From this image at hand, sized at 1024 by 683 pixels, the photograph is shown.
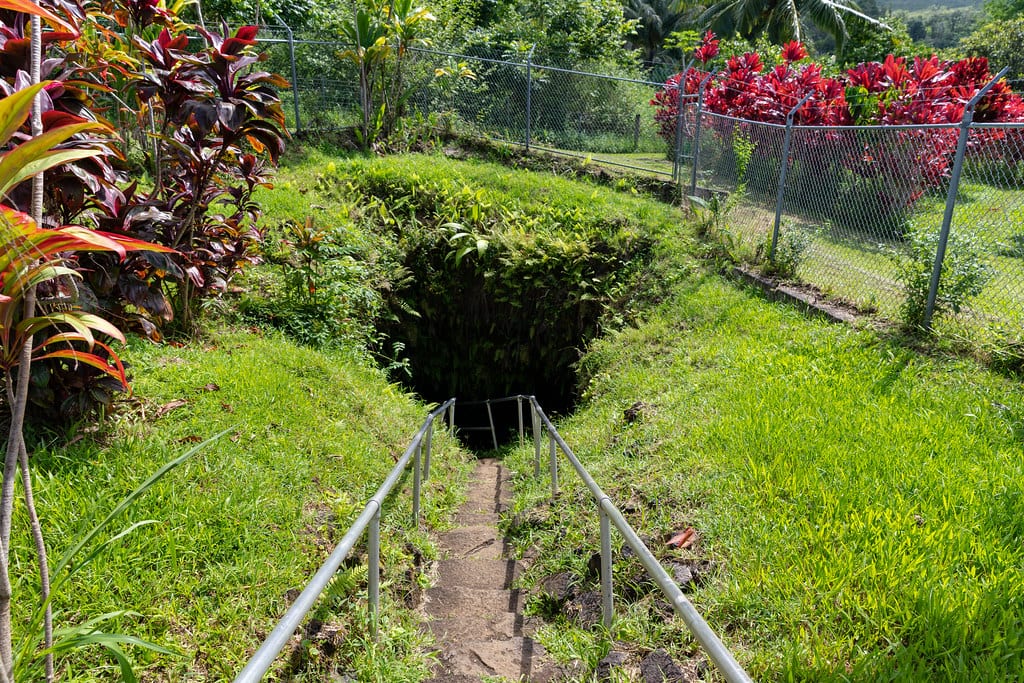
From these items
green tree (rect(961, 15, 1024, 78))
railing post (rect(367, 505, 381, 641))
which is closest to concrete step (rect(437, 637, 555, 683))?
railing post (rect(367, 505, 381, 641))

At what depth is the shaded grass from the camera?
2.41m

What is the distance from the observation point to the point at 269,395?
4.64 m

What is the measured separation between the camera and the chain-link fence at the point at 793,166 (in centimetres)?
543

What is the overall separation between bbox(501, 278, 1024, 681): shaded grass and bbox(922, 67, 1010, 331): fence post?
48 cm

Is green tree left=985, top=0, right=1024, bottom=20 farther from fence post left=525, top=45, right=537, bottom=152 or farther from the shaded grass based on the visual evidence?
the shaded grass

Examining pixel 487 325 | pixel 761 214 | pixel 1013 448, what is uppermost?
pixel 761 214

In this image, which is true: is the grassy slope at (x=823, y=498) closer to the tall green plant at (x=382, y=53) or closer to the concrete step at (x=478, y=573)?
the concrete step at (x=478, y=573)

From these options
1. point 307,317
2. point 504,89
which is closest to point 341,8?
point 504,89

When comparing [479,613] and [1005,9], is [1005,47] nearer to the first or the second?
[1005,9]

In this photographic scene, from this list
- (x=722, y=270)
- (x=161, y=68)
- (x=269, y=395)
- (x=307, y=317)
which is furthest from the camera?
(x=722, y=270)

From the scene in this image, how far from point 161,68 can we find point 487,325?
20.2 ft

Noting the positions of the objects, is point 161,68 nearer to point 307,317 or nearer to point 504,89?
point 307,317

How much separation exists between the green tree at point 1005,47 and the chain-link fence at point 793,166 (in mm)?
14318

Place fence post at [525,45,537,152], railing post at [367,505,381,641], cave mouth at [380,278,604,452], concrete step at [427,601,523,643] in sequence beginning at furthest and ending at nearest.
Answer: fence post at [525,45,537,152], cave mouth at [380,278,604,452], concrete step at [427,601,523,643], railing post at [367,505,381,641]
